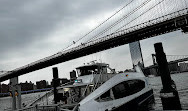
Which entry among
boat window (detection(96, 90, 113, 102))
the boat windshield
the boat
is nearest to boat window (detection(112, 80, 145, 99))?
the boat

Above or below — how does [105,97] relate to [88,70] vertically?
below

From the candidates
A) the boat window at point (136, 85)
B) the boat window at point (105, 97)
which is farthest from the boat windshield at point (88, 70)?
the boat window at point (105, 97)

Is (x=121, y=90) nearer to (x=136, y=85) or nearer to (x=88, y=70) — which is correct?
(x=136, y=85)

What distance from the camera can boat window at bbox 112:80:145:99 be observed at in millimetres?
8402

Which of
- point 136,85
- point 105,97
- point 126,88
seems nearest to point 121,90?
point 126,88

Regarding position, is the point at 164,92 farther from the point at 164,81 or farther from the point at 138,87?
the point at 138,87

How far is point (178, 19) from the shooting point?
28.1 m

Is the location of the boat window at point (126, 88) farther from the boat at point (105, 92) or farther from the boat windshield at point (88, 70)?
the boat windshield at point (88, 70)

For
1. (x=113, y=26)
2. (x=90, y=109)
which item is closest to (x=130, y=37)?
(x=113, y=26)

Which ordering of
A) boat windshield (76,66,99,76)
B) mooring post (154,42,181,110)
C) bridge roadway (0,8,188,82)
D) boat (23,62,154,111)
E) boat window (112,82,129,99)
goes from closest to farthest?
boat (23,62,154,111)
boat window (112,82,129,99)
mooring post (154,42,181,110)
boat windshield (76,66,99,76)
bridge roadway (0,8,188,82)

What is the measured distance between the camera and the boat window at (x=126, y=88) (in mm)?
8402

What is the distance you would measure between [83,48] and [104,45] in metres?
5.90

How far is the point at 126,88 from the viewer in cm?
915

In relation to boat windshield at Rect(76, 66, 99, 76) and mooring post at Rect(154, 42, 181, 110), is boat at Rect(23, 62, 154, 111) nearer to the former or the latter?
boat windshield at Rect(76, 66, 99, 76)
